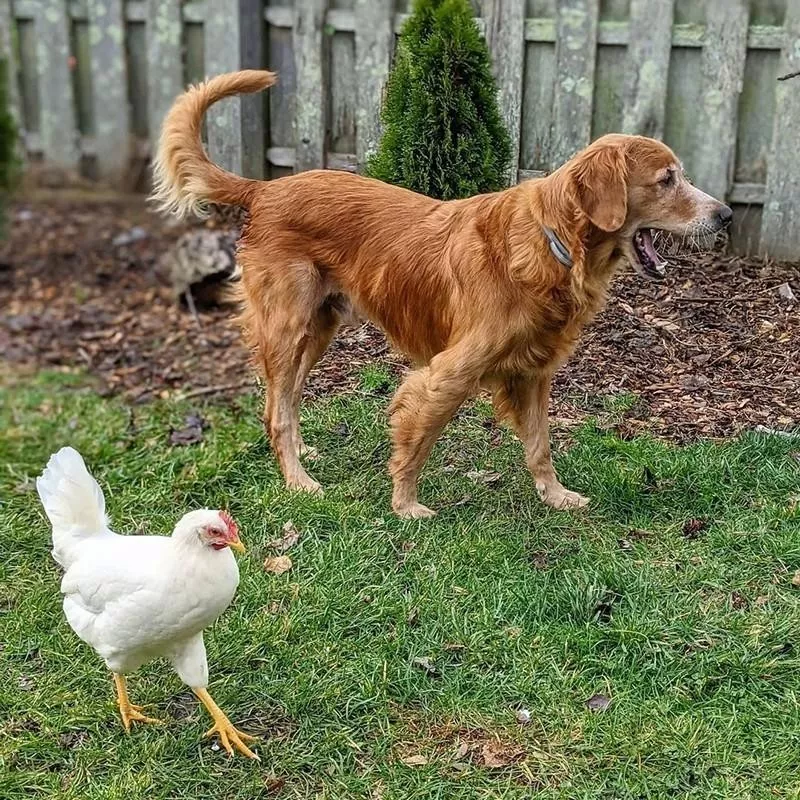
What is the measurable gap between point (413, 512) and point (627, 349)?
1.79 meters

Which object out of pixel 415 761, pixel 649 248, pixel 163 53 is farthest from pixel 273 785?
pixel 163 53

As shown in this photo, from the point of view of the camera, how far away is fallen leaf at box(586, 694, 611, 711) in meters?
3.51

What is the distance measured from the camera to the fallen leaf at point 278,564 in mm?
4302

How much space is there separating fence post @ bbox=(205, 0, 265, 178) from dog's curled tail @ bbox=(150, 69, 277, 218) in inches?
105

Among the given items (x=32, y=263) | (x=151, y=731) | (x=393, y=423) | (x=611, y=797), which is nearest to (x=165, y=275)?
(x=32, y=263)

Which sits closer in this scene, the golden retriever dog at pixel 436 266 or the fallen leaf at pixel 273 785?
the fallen leaf at pixel 273 785

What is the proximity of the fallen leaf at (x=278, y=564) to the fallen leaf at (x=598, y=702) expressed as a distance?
1357 millimetres

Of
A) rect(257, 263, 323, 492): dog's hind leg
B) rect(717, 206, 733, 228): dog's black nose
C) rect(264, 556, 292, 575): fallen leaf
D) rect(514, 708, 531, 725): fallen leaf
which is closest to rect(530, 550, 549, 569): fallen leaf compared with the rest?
rect(514, 708, 531, 725): fallen leaf

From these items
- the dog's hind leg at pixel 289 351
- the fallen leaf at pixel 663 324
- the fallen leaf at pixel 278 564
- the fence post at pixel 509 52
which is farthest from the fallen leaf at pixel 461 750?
the fence post at pixel 509 52

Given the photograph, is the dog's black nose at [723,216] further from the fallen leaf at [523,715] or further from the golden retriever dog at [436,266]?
the fallen leaf at [523,715]

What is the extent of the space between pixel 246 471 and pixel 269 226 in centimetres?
118

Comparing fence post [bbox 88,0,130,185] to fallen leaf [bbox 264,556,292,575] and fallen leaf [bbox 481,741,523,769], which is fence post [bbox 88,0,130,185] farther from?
fallen leaf [bbox 481,741,523,769]

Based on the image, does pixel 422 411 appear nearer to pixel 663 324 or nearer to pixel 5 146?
pixel 663 324

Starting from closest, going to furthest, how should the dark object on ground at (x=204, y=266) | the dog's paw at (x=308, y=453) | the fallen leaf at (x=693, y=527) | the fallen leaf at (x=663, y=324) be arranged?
the fallen leaf at (x=693, y=527)
the dog's paw at (x=308, y=453)
the fallen leaf at (x=663, y=324)
the dark object on ground at (x=204, y=266)
